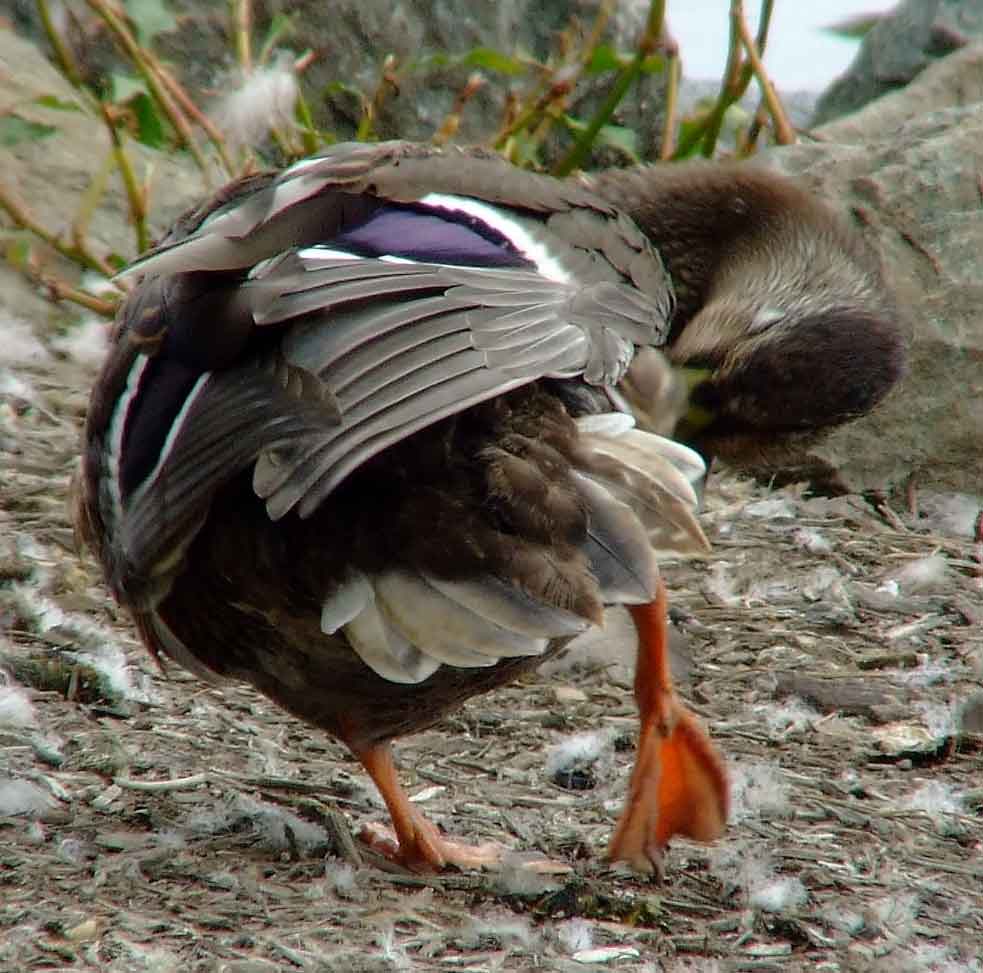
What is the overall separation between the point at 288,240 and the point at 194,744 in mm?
1455

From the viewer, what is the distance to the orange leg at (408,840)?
3.20 meters

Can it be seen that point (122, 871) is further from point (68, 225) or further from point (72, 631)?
point (68, 225)

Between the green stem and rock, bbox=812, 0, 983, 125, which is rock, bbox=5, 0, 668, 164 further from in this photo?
rock, bbox=812, 0, 983, 125

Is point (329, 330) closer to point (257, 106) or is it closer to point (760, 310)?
point (760, 310)

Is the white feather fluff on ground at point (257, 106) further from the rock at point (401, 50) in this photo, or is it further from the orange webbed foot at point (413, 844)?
the orange webbed foot at point (413, 844)

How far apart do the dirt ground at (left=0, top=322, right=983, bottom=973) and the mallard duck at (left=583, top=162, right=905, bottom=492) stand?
0.78 metres

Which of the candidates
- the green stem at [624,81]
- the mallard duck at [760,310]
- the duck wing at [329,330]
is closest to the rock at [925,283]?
the green stem at [624,81]

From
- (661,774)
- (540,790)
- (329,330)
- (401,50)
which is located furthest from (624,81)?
(329,330)

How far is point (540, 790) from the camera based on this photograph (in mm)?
3545

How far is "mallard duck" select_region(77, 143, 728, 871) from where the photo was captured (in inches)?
90.9

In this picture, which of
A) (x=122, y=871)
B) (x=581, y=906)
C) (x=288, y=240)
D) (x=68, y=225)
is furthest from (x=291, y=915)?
(x=68, y=225)

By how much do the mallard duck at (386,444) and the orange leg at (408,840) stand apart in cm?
18

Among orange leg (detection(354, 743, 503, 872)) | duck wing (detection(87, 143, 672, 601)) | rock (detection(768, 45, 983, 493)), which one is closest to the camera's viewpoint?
duck wing (detection(87, 143, 672, 601))

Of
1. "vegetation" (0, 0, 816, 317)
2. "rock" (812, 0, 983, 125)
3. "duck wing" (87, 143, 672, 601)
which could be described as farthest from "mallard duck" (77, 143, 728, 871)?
"rock" (812, 0, 983, 125)
